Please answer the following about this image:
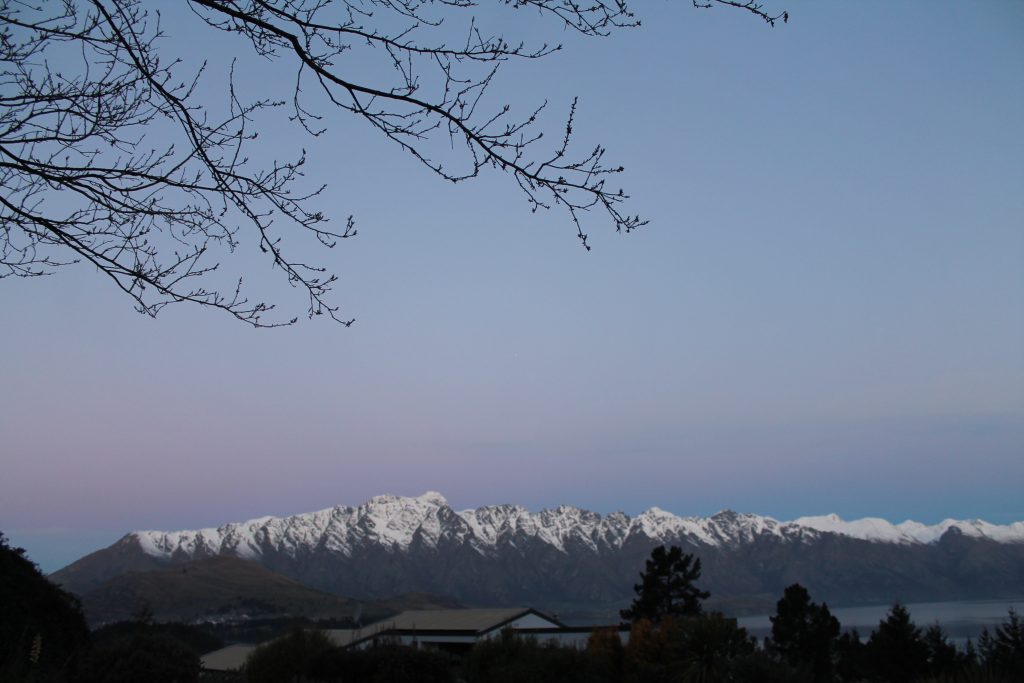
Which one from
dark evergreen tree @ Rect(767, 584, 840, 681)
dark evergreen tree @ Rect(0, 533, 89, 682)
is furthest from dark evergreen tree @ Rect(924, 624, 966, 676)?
dark evergreen tree @ Rect(0, 533, 89, 682)

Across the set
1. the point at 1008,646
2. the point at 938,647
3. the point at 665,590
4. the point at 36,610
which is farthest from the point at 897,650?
the point at 36,610

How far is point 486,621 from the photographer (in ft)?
140

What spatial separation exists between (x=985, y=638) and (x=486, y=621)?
25447 millimetres

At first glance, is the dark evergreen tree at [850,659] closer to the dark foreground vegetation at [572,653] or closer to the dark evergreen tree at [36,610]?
the dark foreground vegetation at [572,653]

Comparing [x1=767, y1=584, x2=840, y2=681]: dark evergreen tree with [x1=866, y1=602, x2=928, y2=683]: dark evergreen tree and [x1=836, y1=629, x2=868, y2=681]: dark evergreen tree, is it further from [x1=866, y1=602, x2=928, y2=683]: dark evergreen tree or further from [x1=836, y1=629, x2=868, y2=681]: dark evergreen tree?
[x1=866, y1=602, x2=928, y2=683]: dark evergreen tree

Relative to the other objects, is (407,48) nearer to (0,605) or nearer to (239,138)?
(239,138)

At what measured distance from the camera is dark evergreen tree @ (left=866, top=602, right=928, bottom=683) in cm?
3319

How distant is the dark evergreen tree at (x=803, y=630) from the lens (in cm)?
3944

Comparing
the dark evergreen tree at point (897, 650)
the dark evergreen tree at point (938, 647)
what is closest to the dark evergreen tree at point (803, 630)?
the dark evergreen tree at point (897, 650)

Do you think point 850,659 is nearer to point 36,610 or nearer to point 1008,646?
point 1008,646

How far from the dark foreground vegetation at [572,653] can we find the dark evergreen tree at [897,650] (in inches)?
1.9

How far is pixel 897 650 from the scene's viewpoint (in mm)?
34156

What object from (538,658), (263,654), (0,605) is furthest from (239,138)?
(263,654)

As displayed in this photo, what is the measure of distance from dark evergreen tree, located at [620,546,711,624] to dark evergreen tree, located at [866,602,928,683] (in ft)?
39.6
